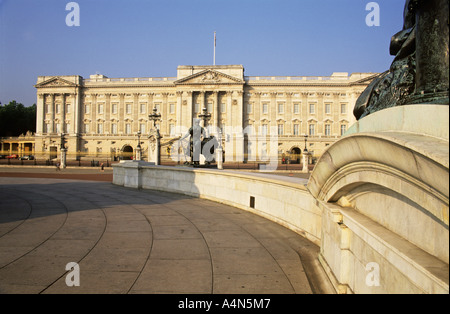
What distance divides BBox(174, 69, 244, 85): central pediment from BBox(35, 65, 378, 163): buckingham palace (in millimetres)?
216

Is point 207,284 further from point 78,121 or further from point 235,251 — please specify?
point 78,121

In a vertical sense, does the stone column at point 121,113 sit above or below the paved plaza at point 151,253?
above

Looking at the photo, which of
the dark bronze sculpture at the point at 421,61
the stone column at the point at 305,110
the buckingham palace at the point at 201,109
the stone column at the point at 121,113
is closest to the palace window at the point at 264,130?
the buckingham palace at the point at 201,109

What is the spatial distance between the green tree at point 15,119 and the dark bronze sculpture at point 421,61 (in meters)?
112

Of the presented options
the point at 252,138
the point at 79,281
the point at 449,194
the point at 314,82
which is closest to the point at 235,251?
the point at 79,281

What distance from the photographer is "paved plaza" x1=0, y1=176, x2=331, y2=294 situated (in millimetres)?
4098

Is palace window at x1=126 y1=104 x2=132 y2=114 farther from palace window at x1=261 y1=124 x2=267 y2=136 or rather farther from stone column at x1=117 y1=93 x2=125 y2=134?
palace window at x1=261 y1=124 x2=267 y2=136

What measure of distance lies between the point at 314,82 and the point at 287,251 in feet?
222

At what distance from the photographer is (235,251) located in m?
5.57

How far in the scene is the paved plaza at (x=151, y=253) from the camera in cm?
410

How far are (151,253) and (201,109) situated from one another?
203 feet

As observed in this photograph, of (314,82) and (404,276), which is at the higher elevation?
(314,82)

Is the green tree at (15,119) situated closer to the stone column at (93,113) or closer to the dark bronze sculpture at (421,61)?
the stone column at (93,113)

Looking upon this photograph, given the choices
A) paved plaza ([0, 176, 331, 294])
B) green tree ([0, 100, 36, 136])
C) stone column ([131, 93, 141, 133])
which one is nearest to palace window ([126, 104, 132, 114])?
stone column ([131, 93, 141, 133])
